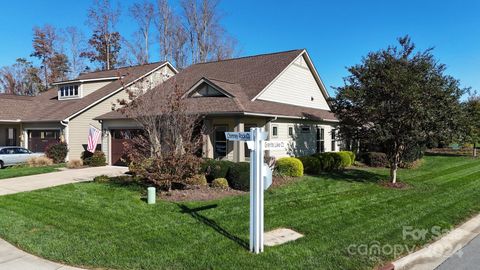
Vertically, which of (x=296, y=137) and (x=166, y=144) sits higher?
(x=296, y=137)

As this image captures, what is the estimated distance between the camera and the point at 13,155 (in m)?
20.8

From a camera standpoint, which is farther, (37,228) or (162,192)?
(162,192)

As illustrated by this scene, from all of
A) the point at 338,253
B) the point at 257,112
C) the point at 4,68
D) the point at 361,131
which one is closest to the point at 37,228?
the point at 338,253

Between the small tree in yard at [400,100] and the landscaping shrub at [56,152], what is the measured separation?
1695 centimetres

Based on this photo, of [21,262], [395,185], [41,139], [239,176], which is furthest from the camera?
Answer: [41,139]

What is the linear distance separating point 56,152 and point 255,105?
42.6ft

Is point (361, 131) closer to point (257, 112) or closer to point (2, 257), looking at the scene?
point (257, 112)

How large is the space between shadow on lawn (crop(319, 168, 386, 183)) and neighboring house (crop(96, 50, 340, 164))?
6.82ft

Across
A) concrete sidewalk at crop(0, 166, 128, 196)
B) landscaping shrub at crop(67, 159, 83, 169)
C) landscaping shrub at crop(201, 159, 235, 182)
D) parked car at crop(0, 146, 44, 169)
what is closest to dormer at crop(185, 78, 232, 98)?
landscaping shrub at crop(201, 159, 235, 182)

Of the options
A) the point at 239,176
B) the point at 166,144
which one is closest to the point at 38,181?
the point at 166,144

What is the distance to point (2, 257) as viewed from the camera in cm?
580

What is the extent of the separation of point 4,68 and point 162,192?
2144 inches

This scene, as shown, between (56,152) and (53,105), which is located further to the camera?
(53,105)

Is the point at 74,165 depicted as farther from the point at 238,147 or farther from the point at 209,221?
the point at 209,221
